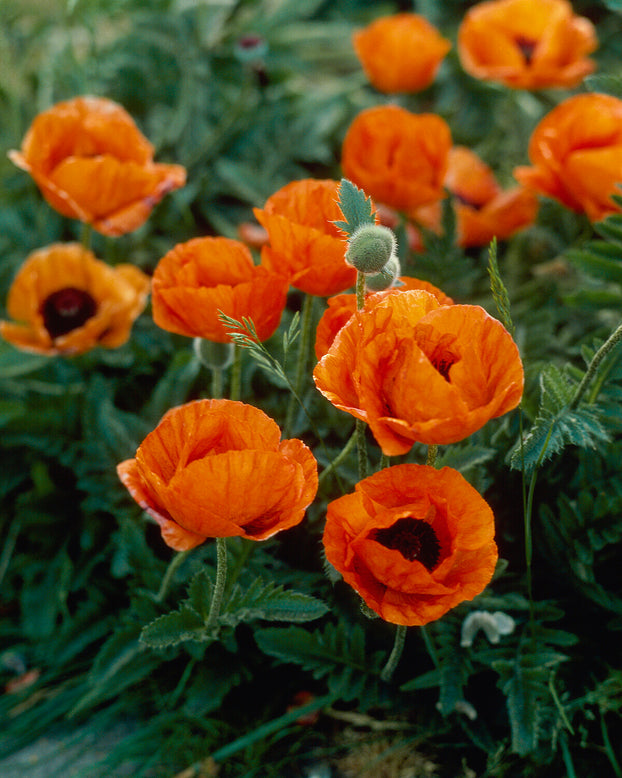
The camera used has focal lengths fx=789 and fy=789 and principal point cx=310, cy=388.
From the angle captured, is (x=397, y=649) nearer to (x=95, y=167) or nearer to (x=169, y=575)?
(x=169, y=575)

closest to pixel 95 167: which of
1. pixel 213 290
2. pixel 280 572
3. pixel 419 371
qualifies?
pixel 213 290

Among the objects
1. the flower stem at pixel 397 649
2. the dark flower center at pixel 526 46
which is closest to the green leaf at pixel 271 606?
the flower stem at pixel 397 649

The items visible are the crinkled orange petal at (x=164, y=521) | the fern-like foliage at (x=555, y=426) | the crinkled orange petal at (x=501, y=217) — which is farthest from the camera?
the crinkled orange petal at (x=501, y=217)

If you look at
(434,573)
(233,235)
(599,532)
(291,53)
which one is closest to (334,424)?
(599,532)

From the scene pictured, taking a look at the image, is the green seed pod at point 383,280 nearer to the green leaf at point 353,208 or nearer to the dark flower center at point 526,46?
the green leaf at point 353,208

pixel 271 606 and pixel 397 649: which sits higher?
pixel 271 606

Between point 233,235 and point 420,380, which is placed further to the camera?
point 233,235

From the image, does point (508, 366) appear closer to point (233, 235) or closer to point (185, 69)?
point (233, 235)
